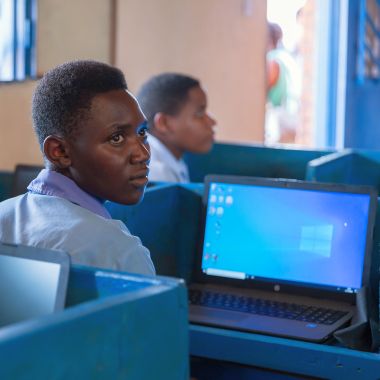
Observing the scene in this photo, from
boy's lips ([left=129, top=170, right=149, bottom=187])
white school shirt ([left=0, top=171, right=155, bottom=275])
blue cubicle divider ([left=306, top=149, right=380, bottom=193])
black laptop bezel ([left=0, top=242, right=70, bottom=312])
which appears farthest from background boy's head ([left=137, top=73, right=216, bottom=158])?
black laptop bezel ([left=0, top=242, right=70, bottom=312])

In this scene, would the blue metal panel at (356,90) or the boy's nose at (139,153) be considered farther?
the blue metal panel at (356,90)

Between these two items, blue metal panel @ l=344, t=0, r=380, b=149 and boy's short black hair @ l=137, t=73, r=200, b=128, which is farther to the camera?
blue metal panel @ l=344, t=0, r=380, b=149

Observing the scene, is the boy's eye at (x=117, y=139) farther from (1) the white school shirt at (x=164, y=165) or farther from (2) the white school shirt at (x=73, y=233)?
(1) the white school shirt at (x=164, y=165)

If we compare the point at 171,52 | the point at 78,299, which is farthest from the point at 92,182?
the point at 171,52

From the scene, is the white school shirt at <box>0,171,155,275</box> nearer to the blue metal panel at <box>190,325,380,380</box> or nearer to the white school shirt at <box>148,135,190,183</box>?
the blue metal panel at <box>190,325,380,380</box>

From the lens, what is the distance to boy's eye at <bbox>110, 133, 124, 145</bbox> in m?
1.38

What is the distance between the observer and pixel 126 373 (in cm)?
88

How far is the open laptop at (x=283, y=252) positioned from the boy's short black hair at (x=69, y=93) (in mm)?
542

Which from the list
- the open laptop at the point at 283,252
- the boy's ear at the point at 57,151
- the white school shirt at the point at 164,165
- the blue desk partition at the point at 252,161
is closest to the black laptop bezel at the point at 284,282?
the open laptop at the point at 283,252

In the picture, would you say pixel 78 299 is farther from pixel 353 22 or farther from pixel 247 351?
pixel 353 22

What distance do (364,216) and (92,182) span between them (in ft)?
2.31

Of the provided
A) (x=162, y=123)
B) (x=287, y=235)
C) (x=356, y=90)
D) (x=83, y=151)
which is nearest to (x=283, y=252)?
(x=287, y=235)

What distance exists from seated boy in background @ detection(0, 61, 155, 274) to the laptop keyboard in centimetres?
46

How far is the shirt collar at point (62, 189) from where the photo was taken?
4.45 ft
